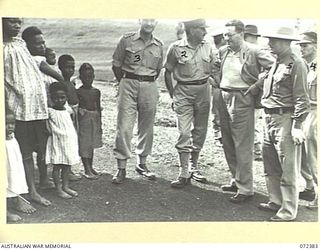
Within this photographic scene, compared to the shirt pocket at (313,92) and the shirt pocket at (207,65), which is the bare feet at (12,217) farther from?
the shirt pocket at (313,92)

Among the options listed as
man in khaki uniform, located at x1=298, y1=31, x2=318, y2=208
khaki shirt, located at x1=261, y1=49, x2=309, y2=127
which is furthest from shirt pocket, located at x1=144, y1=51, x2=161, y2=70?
man in khaki uniform, located at x1=298, y1=31, x2=318, y2=208

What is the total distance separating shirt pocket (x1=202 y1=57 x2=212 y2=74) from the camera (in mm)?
3342

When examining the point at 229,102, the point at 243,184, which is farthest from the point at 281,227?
the point at 229,102

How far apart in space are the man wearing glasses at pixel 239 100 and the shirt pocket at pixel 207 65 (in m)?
0.05

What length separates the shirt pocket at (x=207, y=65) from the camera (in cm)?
334

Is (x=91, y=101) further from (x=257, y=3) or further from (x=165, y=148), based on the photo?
(x=257, y=3)

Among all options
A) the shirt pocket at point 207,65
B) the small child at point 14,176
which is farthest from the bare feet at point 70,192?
the shirt pocket at point 207,65

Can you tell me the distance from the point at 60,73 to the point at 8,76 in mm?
231

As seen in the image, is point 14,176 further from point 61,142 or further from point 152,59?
point 152,59

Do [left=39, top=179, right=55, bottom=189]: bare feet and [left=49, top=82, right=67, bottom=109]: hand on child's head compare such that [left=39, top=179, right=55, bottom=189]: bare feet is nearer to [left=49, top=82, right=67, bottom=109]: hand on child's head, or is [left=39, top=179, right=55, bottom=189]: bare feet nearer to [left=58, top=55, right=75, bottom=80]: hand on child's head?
[left=49, top=82, right=67, bottom=109]: hand on child's head

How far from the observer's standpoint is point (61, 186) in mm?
3312

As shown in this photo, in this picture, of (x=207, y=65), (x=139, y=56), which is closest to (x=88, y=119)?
(x=139, y=56)

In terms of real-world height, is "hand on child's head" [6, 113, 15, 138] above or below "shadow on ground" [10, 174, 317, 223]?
above

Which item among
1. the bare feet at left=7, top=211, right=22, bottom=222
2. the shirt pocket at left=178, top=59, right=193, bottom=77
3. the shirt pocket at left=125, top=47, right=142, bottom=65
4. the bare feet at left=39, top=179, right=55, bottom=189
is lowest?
the bare feet at left=7, top=211, right=22, bottom=222
